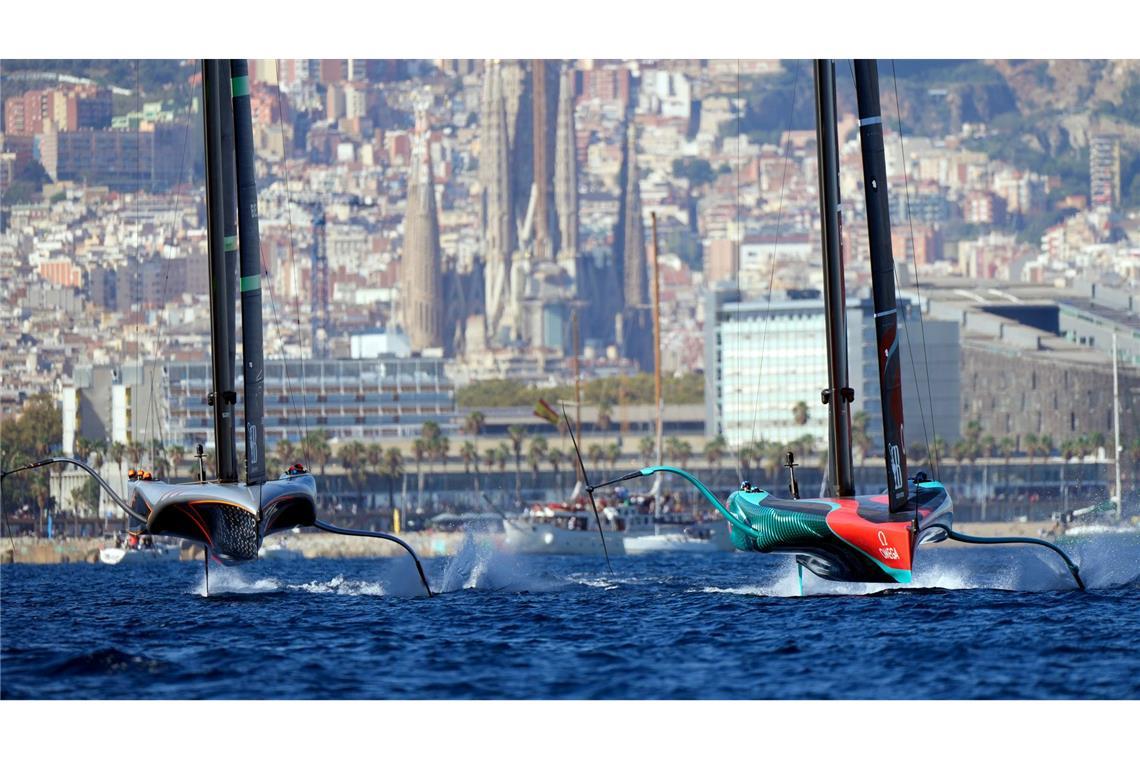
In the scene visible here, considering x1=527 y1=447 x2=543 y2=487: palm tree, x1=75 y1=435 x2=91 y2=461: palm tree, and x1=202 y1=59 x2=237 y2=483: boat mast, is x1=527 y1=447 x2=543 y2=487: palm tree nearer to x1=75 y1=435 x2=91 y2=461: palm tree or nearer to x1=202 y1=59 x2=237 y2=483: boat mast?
x1=75 y1=435 x2=91 y2=461: palm tree

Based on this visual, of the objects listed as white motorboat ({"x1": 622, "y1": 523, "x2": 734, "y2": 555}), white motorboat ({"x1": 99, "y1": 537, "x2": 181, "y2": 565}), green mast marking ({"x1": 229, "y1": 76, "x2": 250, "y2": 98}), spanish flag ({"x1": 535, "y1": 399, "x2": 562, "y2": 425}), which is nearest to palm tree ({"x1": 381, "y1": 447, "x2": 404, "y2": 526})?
A: spanish flag ({"x1": 535, "y1": 399, "x2": 562, "y2": 425})

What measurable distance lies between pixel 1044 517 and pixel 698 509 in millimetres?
22267

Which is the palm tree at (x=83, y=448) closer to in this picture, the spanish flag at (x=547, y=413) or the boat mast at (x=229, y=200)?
the spanish flag at (x=547, y=413)

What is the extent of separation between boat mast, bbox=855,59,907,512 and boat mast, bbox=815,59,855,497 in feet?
1.91

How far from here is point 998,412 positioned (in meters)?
173

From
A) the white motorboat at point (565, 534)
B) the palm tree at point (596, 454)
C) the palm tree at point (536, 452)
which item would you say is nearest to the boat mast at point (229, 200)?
the white motorboat at point (565, 534)

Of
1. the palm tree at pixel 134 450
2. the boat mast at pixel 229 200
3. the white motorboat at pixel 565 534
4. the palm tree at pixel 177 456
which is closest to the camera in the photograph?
the boat mast at pixel 229 200

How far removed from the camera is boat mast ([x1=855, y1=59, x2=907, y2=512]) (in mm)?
30641

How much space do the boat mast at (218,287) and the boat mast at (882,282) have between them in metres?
9.25

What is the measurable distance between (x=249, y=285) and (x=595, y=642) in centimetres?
950

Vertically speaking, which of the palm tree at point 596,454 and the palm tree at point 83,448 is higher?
the palm tree at point 83,448

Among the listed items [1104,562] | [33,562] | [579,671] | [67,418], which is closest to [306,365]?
[67,418]

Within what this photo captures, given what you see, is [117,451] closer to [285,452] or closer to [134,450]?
[134,450]

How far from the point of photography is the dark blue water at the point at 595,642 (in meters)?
22.2
